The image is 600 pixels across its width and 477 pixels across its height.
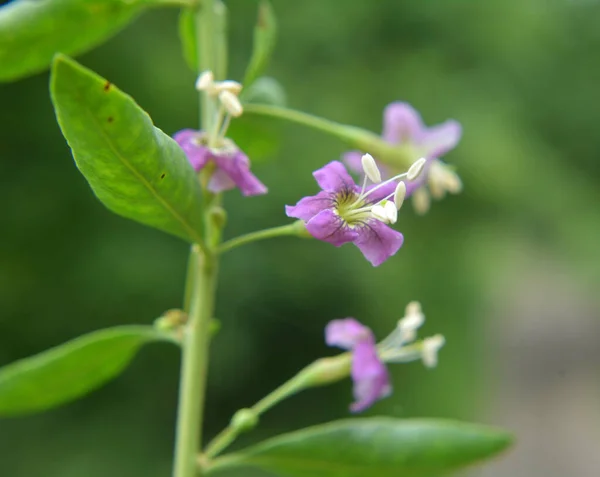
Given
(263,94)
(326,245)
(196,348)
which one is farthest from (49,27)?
(326,245)

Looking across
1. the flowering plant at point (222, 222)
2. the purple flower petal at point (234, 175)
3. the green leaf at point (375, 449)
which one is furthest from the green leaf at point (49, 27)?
the green leaf at point (375, 449)

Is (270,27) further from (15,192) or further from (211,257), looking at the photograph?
(15,192)

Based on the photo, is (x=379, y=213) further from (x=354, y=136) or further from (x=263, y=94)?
(x=263, y=94)

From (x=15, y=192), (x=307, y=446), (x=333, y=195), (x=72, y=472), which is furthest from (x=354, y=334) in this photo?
(x=72, y=472)

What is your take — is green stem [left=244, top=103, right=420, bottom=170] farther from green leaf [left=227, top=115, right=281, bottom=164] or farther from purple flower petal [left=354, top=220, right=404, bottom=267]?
purple flower petal [left=354, top=220, right=404, bottom=267]

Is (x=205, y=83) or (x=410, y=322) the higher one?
(x=205, y=83)

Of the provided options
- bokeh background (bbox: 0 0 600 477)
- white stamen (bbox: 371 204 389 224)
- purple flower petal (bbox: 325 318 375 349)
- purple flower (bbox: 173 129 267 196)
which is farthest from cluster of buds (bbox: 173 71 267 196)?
bokeh background (bbox: 0 0 600 477)
